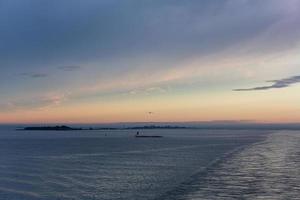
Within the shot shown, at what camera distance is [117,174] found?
1660 inches

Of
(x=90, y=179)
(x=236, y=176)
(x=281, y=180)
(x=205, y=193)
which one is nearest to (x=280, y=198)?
(x=205, y=193)

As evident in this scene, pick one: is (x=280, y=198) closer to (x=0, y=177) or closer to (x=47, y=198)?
(x=47, y=198)

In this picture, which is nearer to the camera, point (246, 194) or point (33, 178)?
point (246, 194)

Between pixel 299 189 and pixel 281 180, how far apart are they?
186 inches

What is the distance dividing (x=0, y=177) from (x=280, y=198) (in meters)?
23.7

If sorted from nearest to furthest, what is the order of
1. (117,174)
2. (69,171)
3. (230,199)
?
(230,199) → (117,174) → (69,171)

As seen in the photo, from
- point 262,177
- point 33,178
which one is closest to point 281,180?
point 262,177

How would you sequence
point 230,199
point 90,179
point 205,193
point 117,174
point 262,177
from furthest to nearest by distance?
point 117,174 < point 90,179 < point 262,177 < point 205,193 < point 230,199

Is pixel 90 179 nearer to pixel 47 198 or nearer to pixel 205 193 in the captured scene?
pixel 47 198

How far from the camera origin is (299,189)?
94.9 ft

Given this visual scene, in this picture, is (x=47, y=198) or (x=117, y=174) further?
(x=117, y=174)

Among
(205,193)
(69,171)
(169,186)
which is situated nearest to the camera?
(205,193)

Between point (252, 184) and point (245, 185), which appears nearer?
point (245, 185)

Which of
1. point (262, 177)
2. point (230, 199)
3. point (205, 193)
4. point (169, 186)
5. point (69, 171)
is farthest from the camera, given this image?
point (69, 171)
